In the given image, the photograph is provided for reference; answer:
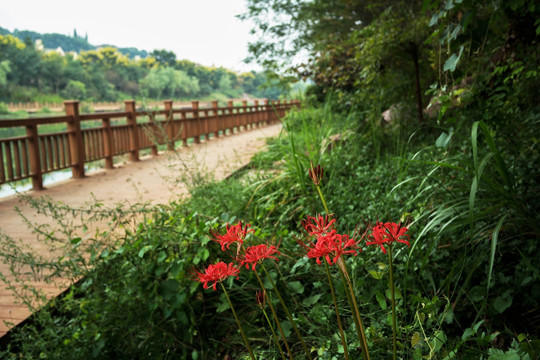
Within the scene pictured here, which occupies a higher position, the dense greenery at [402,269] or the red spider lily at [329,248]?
the red spider lily at [329,248]

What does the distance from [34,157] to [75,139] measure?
3.97 feet

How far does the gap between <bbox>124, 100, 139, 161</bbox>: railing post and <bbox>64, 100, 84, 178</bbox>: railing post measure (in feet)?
6.28

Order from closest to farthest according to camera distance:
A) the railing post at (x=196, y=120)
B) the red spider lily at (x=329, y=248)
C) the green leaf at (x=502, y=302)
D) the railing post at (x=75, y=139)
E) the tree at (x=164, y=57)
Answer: the red spider lily at (x=329, y=248) → the green leaf at (x=502, y=302) → the railing post at (x=75, y=139) → the railing post at (x=196, y=120) → the tree at (x=164, y=57)

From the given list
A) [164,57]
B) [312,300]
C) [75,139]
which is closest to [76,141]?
[75,139]

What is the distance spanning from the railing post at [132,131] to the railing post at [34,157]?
314 cm

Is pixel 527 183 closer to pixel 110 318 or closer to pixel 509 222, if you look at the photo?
pixel 509 222

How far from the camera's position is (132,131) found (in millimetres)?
10258

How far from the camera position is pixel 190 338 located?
7.18 ft

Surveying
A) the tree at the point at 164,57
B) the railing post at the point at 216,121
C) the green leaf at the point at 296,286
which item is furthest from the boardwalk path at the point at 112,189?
the tree at the point at 164,57

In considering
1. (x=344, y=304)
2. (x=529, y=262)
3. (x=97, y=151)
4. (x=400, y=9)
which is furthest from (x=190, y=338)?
(x=97, y=151)

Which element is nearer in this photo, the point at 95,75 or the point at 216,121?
the point at 216,121

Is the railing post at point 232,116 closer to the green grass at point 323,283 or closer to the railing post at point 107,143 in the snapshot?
the railing post at point 107,143

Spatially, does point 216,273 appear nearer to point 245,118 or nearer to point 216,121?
point 216,121

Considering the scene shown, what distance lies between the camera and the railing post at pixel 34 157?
276 inches
